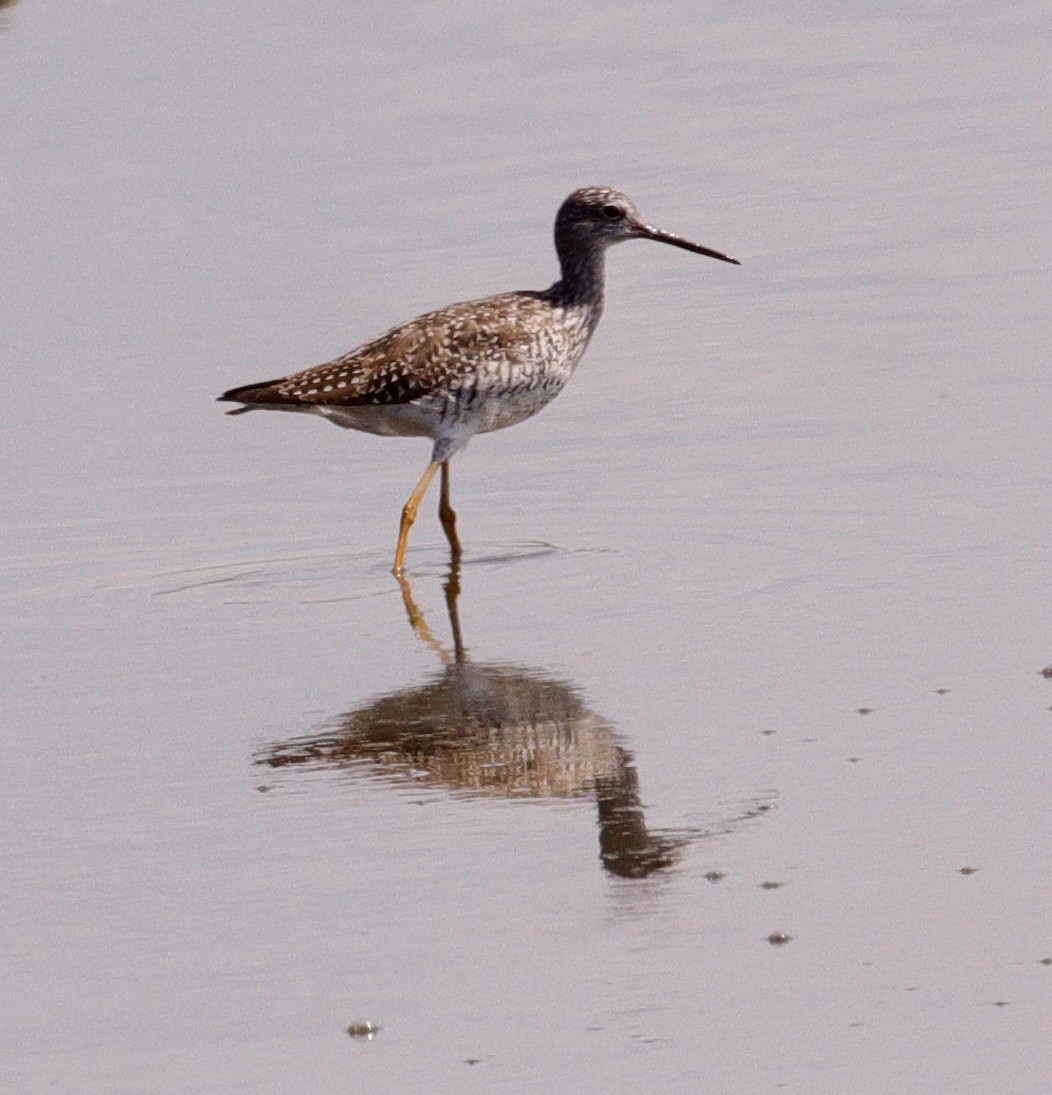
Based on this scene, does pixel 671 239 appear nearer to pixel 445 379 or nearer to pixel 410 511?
pixel 445 379

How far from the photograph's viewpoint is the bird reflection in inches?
286

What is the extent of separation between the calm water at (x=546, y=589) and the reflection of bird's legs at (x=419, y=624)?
0.08 metres

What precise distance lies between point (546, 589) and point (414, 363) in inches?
74.1

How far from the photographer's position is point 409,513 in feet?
35.7

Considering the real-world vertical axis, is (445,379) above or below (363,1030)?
above

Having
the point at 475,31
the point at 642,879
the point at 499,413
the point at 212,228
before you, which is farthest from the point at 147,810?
the point at 475,31

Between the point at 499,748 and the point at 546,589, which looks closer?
the point at 499,748

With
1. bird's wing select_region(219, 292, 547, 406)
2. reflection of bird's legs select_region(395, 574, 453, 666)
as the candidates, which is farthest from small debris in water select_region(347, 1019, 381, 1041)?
bird's wing select_region(219, 292, 547, 406)

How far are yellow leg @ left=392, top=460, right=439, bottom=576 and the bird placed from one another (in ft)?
0.06

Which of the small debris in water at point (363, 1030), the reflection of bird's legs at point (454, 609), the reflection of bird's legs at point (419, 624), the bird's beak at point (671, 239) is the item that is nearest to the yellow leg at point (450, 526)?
the reflection of bird's legs at point (454, 609)

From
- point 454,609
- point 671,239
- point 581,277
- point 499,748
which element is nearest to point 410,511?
point 454,609

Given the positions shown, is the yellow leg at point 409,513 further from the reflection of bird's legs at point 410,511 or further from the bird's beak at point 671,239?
the bird's beak at point 671,239

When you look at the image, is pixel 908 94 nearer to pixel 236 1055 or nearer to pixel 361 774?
pixel 361 774

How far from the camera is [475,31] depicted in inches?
790
